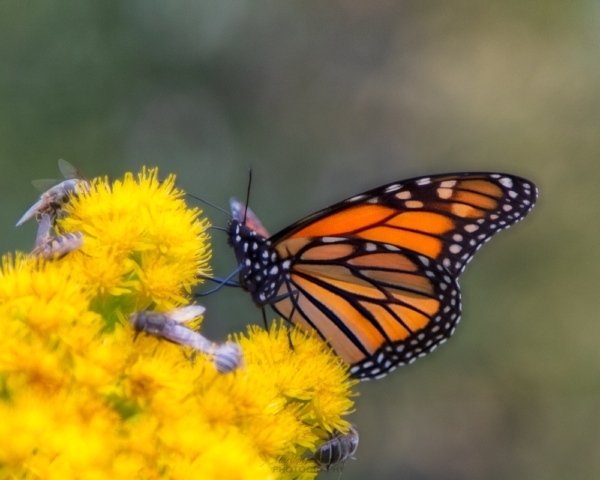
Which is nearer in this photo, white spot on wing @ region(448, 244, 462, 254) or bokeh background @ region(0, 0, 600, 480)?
white spot on wing @ region(448, 244, 462, 254)

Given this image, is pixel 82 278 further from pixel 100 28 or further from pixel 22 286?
pixel 100 28

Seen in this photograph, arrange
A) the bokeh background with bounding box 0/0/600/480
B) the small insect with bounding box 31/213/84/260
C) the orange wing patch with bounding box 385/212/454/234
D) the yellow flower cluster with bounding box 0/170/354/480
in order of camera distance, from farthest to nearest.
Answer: the bokeh background with bounding box 0/0/600/480 → the orange wing patch with bounding box 385/212/454/234 → the small insect with bounding box 31/213/84/260 → the yellow flower cluster with bounding box 0/170/354/480

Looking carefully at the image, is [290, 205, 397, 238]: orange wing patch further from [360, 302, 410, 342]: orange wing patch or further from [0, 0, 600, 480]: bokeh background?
[0, 0, 600, 480]: bokeh background

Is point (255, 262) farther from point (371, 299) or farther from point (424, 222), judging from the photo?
point (424, 222)

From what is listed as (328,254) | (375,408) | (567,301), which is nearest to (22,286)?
(328,254)

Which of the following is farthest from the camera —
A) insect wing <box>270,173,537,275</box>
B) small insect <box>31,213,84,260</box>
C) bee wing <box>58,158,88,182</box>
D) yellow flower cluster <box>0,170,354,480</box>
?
insect wing <box>270,173,537,275</box>

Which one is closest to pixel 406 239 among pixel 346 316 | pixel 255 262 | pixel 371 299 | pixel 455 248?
pixel 455 248

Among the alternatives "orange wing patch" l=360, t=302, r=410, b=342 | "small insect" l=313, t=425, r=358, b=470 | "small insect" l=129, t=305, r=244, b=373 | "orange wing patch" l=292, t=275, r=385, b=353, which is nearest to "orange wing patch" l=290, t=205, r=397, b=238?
"orange wing patch" l=292, t=275, r=385, b=353
